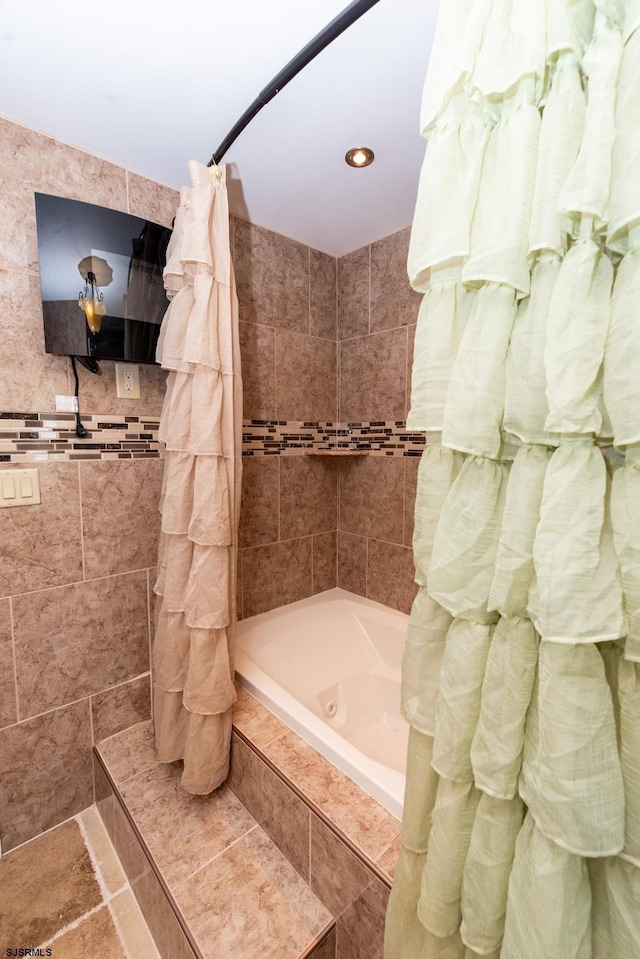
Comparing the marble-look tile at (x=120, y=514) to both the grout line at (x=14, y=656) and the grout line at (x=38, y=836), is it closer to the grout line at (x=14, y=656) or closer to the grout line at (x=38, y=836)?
the grout line at (x=14, y=656)

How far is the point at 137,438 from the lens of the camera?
1434 millimetres

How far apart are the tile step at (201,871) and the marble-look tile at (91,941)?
0.27 ft

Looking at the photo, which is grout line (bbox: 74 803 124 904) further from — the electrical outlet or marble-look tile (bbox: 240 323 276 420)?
marble-look tile (bbox: 240 323 276 420)

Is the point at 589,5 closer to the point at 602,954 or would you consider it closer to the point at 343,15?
the point at 343,15

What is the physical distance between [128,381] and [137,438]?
20 centimetres

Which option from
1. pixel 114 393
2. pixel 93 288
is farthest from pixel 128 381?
pixel 93 288

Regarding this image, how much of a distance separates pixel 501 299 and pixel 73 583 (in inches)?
58.1

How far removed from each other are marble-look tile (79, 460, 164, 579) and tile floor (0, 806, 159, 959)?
0.87 metres

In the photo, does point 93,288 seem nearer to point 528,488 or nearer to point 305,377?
point 305,377

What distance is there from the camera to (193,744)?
3.92ft

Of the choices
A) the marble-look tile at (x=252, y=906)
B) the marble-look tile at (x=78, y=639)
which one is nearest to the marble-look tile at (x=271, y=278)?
the marble-look tile at (x=78, y=639)

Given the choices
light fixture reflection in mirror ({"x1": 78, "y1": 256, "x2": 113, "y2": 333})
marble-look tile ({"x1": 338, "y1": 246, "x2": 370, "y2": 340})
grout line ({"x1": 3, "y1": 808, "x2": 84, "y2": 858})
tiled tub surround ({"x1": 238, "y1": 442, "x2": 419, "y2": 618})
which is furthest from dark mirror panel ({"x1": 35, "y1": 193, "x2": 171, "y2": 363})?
grout line ({"x1": 3, "y1": 808, "x2": 84, "y2": 858})

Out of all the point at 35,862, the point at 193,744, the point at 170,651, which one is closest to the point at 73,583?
the point at 170,651

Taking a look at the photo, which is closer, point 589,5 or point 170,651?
point 589,5
